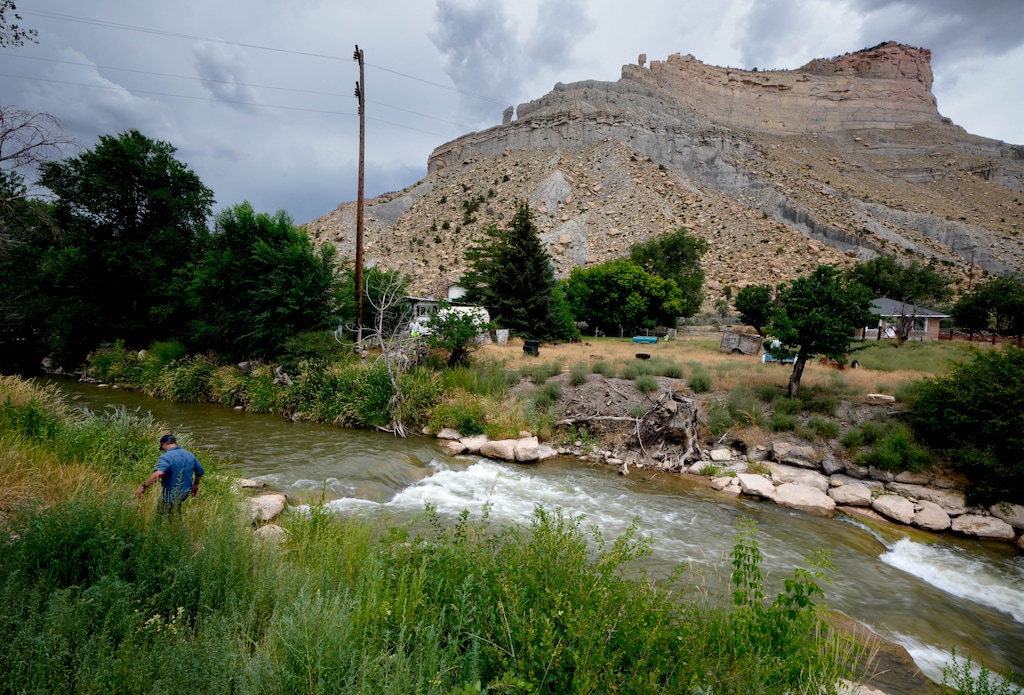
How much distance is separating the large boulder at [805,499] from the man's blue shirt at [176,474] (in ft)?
38.1

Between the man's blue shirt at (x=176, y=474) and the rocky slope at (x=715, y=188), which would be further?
the rocky slope at (x=715, y=188)

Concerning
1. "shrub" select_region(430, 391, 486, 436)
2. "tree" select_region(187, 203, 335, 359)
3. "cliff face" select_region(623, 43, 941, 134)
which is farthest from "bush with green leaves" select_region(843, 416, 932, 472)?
"cliff face" select_region(623, 43, 941, 134)

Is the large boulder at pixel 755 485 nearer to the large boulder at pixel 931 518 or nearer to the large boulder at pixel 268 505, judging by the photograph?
the large boulder at pixel 931 518

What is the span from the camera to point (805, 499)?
34.2 ft

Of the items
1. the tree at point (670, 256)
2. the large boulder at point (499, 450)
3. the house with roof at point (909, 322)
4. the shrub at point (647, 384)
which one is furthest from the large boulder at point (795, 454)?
the tree at point (670, 256)

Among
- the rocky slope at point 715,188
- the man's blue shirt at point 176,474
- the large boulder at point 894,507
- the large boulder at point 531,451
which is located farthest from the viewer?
the rocky slope at point 715,188

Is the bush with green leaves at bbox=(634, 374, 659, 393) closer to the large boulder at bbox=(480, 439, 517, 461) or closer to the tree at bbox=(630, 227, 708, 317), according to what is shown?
the large boulder at bbox=(480, 439, 517, 461)

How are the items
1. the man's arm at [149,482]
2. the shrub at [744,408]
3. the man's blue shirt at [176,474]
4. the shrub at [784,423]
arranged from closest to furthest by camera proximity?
the man's arm at [149,482] < the man's blue shirt at [176,474] < the shrub at [784,423] < the shrub at [744,408]

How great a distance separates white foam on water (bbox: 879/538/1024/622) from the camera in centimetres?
727

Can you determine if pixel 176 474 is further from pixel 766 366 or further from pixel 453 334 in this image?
pixel 766 366

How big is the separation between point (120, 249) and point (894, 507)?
31.1 m

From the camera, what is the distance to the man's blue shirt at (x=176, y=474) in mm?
5293

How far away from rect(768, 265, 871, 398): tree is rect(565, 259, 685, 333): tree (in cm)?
2369

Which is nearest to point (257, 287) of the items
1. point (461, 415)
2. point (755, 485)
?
point (461, 415)
